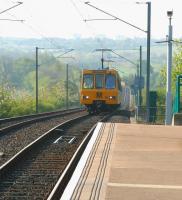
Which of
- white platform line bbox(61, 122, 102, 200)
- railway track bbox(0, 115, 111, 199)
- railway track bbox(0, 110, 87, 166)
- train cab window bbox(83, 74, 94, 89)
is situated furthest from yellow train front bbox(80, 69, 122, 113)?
white platform line bbox(61, 122, 102, 200)

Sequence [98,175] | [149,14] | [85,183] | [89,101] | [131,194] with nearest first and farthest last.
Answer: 1. [131,194]
2. [85,183]
3. [98,175]
4. [149,14]
5. [89,101]

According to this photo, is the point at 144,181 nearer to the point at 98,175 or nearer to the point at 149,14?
the point at 98,175

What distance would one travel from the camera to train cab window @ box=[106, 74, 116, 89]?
133 ft

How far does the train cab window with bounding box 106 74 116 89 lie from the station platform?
20.6 meters

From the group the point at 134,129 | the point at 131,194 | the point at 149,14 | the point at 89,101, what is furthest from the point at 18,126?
the point at 131,194

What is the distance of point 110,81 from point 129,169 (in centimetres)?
2837

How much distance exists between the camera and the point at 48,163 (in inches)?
608

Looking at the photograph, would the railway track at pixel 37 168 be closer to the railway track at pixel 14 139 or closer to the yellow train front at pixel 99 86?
the railway track at pixel 14 139

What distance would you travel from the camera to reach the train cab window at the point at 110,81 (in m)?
40.7

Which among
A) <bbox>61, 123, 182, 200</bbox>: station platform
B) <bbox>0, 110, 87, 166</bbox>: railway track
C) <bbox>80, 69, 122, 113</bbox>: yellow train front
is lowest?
<bbox>0, 110, 87, 166</bbox>: railway track

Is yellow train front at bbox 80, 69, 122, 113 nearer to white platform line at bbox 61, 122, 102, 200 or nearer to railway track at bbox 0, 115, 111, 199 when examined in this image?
railway track at bbox 0, 115, 111, 199

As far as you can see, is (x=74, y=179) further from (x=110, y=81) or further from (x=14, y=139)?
(x=110, y=81)

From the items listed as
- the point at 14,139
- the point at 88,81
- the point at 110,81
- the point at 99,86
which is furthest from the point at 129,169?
the point at 88,81

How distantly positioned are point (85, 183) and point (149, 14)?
2464 cm
